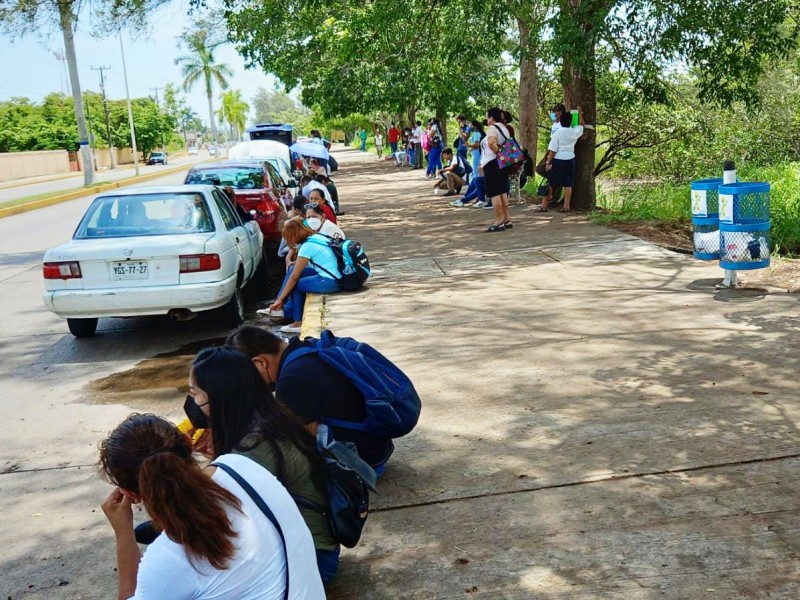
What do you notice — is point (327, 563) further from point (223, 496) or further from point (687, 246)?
point (687, 246)

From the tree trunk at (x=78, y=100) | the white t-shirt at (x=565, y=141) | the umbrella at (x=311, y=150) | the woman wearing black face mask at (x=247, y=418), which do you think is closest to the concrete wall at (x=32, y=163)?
the tree trunk at (x=78, y=100)

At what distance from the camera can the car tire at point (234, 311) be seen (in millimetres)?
8875

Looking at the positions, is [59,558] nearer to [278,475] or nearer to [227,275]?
[278,475]

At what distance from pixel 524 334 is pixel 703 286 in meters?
2.32

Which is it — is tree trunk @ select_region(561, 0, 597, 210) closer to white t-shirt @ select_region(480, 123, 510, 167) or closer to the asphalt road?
white t-shirt @ select_region(480, 123, 510, 167)

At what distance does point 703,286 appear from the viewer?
28.3ft

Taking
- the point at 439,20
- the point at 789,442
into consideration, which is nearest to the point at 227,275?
the point at 789,442

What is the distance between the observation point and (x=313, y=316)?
853 centimetres

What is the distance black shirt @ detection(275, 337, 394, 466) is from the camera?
4.02m

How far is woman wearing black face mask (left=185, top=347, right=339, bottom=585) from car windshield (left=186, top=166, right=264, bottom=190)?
32.1 feet

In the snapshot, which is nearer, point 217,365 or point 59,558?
point 217,365

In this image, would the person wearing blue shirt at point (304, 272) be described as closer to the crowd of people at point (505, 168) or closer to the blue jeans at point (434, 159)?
the crowd of people at point (505, 168)

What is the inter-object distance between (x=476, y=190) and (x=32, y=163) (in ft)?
175

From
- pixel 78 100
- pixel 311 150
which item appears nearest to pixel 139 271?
pixel 311 150
